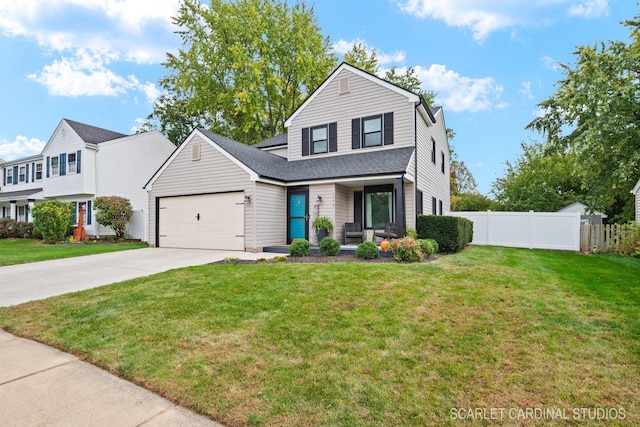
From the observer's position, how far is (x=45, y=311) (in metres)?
4.95

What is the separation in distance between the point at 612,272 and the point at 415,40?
1232 centimetres

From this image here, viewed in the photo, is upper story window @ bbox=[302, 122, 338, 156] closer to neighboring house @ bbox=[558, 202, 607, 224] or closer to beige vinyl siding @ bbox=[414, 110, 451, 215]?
beige vinyl siding @ bbox=[414, 110, 451, 215]

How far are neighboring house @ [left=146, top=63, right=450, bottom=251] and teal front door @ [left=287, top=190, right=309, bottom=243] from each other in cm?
4

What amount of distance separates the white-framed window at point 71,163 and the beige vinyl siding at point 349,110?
15271 millimetres

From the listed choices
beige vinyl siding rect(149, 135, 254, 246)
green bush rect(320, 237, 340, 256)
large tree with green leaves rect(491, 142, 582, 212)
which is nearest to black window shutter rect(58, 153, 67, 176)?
beige vinyl siding rect(149, 135, 254, 246)

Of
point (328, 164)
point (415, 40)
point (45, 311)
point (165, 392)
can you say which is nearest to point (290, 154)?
point (328, 164)

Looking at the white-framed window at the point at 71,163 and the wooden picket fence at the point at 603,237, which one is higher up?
the white-framed window at the point at 71,163

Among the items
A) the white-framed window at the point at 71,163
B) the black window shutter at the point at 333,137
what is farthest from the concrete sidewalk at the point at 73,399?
the white-framed window at the point at 71,163

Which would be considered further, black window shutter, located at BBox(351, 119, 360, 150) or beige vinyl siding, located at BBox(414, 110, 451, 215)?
black window shutter, located at BBox(351, 119, 360, 150)

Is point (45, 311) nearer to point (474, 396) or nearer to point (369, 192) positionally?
point (474, 396)

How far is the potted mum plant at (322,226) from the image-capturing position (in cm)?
1183

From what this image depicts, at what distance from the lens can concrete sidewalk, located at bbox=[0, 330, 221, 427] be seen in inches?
94.5

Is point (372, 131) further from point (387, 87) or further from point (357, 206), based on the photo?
point (357, 206)

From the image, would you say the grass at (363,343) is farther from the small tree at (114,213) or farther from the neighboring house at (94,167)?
the neighboring house at (94,167)
